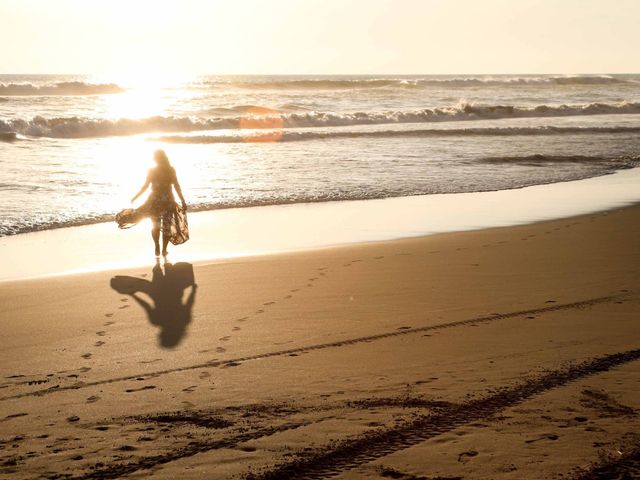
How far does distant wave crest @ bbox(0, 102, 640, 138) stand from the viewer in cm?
3111

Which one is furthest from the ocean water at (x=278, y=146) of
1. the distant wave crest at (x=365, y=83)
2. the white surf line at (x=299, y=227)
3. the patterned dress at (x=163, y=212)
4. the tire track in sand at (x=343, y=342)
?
the tire track in sand at (x=343, y=342)

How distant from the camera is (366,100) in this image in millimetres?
49812

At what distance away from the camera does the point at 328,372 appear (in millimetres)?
5316

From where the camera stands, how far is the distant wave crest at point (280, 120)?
31.1 metres

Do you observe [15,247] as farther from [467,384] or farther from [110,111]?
[110,111]

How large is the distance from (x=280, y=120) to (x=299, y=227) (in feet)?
86.3

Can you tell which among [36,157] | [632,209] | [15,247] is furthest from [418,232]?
[36,157]

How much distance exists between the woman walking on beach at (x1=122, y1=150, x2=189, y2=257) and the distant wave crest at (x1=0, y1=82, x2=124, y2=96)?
42667 mm

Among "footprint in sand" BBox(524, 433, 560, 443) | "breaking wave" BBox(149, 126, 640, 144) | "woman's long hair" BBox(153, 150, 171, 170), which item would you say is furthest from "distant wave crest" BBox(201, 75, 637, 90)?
"footprint in sand" BBox(524, 433, 560, 443)

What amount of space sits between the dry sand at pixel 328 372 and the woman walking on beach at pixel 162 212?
1.41m

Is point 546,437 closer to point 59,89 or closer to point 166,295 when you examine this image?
point 166,295

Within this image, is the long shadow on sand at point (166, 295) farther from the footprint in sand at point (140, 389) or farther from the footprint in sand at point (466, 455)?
the footprint in sand at point (466, 455)

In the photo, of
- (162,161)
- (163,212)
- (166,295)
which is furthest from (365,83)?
(166,295)

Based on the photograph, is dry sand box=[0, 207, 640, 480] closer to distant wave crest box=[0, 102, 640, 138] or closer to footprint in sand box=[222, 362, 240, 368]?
footprint in sand box=[222, 362, 240, 368]
